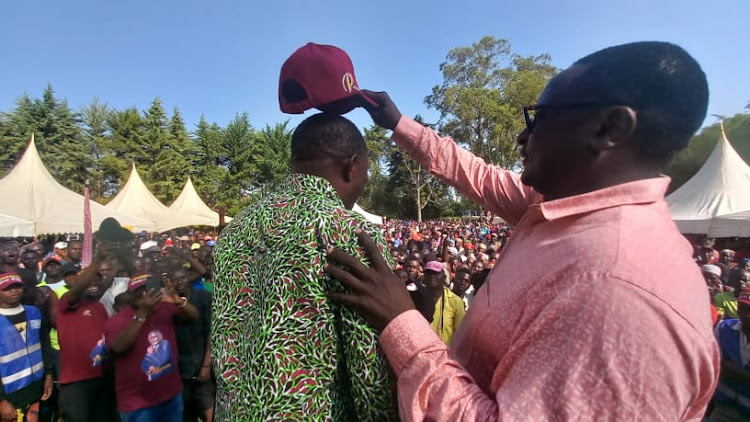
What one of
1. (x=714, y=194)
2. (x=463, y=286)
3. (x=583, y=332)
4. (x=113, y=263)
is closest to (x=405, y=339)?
(x=583, y=332)

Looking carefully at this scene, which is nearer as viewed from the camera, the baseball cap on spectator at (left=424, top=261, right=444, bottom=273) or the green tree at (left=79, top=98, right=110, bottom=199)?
the baseball cap on spectator at (left=424, top=261, right=444, bottom=273)

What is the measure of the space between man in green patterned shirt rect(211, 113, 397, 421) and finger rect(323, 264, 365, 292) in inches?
1.8

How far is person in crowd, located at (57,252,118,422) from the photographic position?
407 cm

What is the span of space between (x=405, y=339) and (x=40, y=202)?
1387 centimetres

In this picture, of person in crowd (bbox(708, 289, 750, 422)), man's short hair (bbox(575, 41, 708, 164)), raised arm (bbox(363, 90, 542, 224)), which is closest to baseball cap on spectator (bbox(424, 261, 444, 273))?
person in crowd (bbox(708, 289, 750, 422))

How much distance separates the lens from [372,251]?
127 centimetres

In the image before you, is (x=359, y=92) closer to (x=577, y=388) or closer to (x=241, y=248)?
(x=241, y=248)

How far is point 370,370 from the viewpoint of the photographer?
1.24 m

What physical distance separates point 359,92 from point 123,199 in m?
18.6

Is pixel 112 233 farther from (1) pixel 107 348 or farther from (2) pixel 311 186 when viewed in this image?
(2) pixel 311 186

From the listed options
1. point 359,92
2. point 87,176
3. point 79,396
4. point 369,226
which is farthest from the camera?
point 87,176

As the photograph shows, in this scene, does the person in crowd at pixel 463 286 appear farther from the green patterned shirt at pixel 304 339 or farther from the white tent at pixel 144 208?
the white tent at pixel 144 208

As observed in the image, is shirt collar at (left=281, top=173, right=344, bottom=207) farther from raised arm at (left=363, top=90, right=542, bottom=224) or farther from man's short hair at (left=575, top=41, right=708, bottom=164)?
man's short hair at (left=575, top=41, right=708, bottom=164)

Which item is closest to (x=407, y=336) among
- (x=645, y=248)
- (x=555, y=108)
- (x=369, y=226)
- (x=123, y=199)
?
(x=369, y=226)
